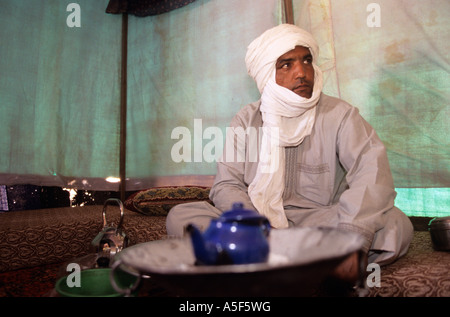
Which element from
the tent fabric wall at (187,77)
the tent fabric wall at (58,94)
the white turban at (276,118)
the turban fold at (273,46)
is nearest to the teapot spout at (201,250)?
the white turban at (276,118)

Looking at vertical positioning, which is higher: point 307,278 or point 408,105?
point 408,105

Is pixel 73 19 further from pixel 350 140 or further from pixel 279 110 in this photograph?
pixel 350 140

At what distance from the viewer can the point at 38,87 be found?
307cm

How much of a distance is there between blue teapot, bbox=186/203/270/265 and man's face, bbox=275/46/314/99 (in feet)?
4.63

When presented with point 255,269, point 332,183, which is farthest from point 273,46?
point 255,269

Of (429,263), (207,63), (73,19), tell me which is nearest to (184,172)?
(207,63)

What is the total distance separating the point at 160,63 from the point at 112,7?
744 mm

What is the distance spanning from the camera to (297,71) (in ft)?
6.82

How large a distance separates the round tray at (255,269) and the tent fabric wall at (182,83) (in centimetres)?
182

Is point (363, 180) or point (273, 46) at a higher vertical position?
point (273, 46)

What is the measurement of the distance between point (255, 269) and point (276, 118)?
153 cm

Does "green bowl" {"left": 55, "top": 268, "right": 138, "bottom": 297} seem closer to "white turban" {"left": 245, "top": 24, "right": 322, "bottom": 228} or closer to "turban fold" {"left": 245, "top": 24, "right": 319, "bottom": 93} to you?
"white turban" {"left": 245, "top": 24, "right": 322, "bottom": 228}

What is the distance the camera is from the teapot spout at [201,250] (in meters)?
0.76

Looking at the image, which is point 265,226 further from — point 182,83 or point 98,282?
point 182,83
